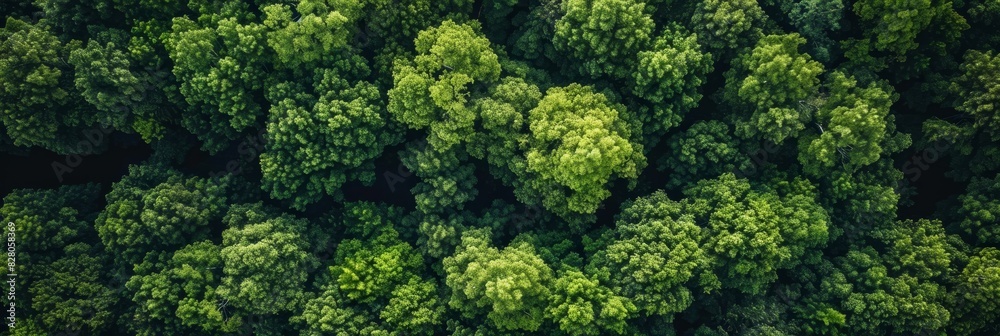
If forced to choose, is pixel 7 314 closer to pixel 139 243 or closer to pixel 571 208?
pixel 139 243

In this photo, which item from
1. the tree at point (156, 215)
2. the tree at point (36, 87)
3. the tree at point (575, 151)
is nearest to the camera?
the tree at point (575, 151)

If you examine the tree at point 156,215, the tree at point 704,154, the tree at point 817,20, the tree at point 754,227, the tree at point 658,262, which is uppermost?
the tree at point 817,20

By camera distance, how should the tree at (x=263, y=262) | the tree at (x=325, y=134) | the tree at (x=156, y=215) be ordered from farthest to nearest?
the tree at (x=156, y=215), the tree at (x=325, y=134), the tree at (x=263, y=262)

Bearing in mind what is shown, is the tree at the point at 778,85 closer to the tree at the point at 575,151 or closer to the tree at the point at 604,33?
the tree at the point at 604,33

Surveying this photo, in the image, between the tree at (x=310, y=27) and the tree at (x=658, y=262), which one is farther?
the tree at (x=310, y=27)

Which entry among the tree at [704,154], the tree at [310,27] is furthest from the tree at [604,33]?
the tree at [310,27]

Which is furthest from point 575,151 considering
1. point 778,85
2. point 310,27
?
point 310,27

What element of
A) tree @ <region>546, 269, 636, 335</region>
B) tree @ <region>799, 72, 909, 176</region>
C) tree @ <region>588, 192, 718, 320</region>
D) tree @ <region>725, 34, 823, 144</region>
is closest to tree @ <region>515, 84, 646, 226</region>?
tree @ <region>588, 192, 718, 320</region>
